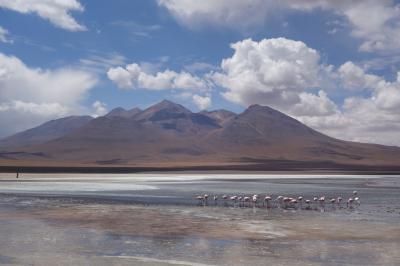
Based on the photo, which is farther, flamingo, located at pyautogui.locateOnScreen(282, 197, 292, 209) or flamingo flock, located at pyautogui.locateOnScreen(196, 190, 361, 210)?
flamingo flock, located at pyautogui.locateOnScreen(196, 190, 361, 210)

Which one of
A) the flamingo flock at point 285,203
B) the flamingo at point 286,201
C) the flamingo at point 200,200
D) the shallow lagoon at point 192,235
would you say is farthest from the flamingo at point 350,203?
the flamingo at point 200,200

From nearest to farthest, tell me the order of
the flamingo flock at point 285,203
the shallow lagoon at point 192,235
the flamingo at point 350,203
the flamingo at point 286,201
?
the shallow lagoon at point 192,235
the flamingo at point 286,201
the flamingo flock at point 285,203
the flamingo at point 350,203

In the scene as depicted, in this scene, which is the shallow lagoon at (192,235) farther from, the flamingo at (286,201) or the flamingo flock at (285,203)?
the flamingo at (286,201)

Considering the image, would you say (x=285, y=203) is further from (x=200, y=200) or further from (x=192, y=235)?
(x=192, y=235)

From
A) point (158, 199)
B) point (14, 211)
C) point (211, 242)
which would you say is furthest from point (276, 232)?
point (158, 199)

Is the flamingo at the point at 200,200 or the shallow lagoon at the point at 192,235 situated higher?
the flamingo at the point at 200,200

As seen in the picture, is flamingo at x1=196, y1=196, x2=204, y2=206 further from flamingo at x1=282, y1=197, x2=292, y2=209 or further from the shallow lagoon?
flamingo at x1=282, y1=197, x2=292, y2=209

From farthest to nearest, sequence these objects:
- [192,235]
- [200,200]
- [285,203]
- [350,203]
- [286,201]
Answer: [200,200] → [350,203] → [285,203] → [286,201] → [192,235]

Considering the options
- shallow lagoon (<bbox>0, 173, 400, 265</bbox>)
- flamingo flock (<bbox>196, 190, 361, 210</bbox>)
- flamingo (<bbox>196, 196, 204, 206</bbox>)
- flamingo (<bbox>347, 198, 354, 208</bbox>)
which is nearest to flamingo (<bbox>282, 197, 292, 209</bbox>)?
flamingo flock (<bbox>196, 190, 361, 210</bbox>)

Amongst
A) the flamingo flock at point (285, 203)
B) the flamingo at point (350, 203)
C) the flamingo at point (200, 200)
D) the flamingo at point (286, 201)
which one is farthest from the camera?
the flamingo at point (200, 200)

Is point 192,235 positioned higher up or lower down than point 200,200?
lower down

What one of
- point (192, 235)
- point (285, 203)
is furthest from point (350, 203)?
point (192, 235)

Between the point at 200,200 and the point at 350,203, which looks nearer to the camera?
the point at 350,203

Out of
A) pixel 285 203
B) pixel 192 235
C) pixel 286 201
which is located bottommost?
pixel 192 235
